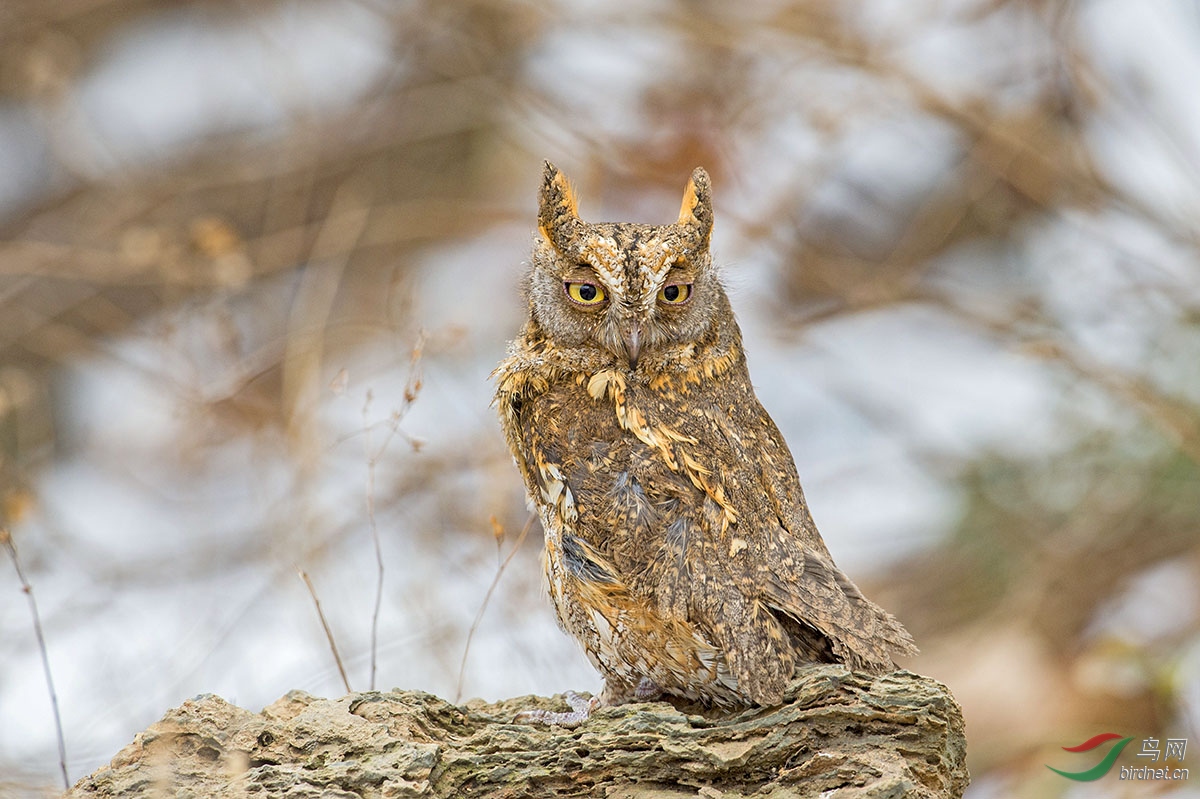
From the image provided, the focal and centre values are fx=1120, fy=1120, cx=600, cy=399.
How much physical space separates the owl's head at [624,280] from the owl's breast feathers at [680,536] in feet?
0.25

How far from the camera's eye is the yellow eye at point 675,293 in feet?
9.64

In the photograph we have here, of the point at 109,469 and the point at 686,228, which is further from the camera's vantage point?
the point at 109,469

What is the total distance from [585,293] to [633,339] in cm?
19

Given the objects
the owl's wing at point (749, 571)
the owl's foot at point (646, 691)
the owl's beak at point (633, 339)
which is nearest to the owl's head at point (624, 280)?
the owl's beak at point (633, 339)

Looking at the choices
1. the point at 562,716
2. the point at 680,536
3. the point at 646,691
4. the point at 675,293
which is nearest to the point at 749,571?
the point at 680,536

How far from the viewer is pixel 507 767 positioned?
2.48 meters

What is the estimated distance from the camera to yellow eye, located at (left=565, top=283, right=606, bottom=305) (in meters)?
2.94

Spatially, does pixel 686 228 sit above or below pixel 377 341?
below

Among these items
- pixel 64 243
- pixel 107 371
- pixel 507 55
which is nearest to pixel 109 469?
pixel 107 371

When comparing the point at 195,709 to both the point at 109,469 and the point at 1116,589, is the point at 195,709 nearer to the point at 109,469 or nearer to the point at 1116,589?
the point at 109,469

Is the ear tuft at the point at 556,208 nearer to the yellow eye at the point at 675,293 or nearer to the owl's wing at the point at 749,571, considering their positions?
the yellow eye at the point at 675,293

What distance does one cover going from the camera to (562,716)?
9.37 feet

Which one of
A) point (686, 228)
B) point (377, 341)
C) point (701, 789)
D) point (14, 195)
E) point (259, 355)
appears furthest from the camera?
point (14, 195)

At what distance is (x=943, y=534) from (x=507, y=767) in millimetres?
4417
